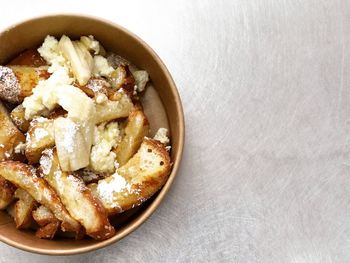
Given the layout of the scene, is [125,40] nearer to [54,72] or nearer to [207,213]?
[54,72]

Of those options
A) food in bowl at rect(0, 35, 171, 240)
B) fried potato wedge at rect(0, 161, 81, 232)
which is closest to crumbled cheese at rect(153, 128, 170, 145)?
food in bowl at rect(0, 35, 171, 240)

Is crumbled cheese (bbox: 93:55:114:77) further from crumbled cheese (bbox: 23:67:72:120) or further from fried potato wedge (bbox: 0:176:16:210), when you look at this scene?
fried potato wedge (bbox: 0:176:16:210)

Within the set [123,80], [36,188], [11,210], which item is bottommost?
[11,210]

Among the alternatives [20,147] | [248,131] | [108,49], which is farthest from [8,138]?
[248,131]

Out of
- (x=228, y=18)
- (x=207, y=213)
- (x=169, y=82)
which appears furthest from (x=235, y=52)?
(x=207, y=213)

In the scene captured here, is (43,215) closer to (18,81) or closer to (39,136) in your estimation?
(39,136)

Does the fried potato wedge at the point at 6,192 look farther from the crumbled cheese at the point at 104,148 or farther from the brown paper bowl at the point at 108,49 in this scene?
the crumbled cheese at the point at 104,148
